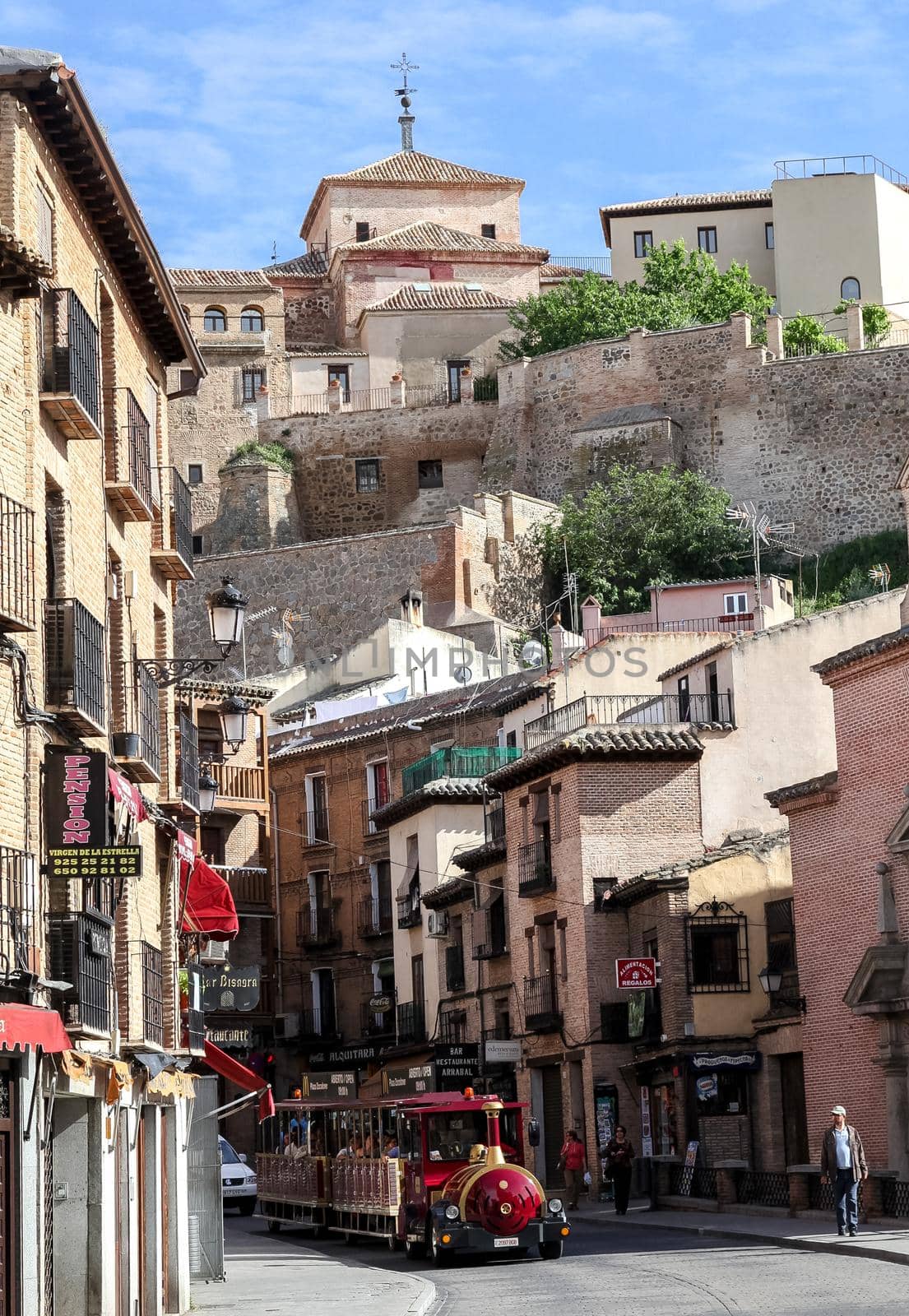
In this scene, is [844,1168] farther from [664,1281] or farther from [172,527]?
[172,527]

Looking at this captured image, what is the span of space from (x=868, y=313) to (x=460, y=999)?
42.1 meters

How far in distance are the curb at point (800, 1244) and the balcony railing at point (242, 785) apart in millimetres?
24847

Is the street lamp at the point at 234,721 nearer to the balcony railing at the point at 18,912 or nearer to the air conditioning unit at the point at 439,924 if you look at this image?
the balcony railing at the point at 18,912

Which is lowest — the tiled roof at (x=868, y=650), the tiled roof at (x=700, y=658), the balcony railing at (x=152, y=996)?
the balcony railing at (x=152, y=996)

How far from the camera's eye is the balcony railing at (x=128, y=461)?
69.7 feet

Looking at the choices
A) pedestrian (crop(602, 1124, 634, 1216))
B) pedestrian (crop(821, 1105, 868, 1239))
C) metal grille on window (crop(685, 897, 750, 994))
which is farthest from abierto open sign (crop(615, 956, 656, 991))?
pedestrian (crop(821, 1105, 868, 1239))

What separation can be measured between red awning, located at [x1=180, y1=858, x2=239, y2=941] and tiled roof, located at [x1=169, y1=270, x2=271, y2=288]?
61567 millimetres

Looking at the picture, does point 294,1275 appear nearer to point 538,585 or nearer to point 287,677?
point 287,677

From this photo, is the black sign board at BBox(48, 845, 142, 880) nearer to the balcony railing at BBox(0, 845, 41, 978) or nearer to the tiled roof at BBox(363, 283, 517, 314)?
the balcony railing at BBox(0, 845, 41, 978)

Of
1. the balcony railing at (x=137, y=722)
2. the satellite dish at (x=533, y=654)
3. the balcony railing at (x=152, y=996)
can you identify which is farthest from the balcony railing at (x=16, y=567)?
the satellite dish at (x=533, y=654)

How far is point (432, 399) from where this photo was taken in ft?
267

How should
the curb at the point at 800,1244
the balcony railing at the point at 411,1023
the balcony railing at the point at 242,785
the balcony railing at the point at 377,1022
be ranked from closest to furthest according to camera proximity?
the curb at the point at 800,1244 < the balcony railing at the point at 411,1023 < the balcony railing at the point at 377,1022 < the balcony railing at the point at 242,785

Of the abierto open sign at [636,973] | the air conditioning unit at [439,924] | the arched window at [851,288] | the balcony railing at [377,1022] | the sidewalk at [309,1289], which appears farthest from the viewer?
the arched window at [851,288]

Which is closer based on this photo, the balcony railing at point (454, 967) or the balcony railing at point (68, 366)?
the balcony railing at point (68, 366)
